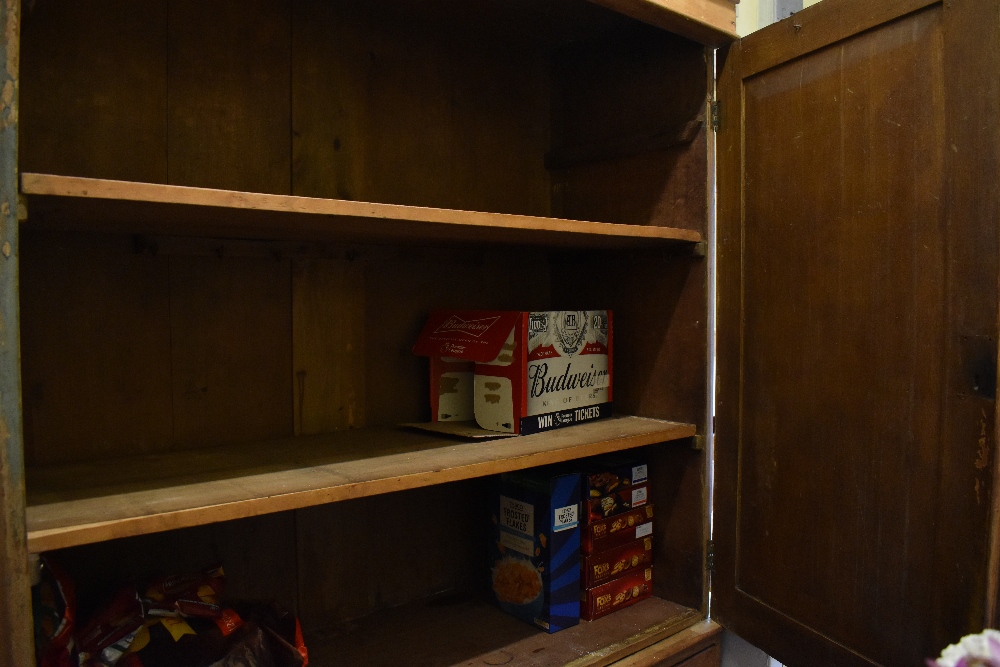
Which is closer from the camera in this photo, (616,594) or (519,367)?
(519,367)

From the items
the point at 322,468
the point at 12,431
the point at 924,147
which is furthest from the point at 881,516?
the point at 12,431

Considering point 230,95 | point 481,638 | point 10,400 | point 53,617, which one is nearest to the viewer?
point 10,400

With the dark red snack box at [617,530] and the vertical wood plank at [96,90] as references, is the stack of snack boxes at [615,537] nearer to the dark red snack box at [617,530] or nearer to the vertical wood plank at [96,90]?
the dark red snack box at [617,530]

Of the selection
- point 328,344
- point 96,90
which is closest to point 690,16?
point 328,344

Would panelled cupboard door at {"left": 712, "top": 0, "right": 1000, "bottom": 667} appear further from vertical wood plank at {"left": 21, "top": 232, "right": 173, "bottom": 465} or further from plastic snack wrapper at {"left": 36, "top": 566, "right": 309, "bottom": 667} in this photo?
vertical wood plank at {"left": 21, "top": 232, "right": 173, "bottom": 465}

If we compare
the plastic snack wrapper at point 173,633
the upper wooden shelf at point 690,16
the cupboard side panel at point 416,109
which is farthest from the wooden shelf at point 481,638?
the upper wooden shelf at point 690,16

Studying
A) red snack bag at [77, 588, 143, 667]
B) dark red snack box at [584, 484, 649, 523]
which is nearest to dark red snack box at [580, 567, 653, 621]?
dark red snack box at [584, 484, 649, 523]

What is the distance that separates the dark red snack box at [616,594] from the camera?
5.09 feet

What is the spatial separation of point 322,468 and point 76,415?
17.9 inches

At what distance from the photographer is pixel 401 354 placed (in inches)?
62.9

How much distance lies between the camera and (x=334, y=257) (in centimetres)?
148

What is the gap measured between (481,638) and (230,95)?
124cm

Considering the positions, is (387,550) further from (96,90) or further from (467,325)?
(96,90)

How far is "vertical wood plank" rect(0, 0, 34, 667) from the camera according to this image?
0.77m
